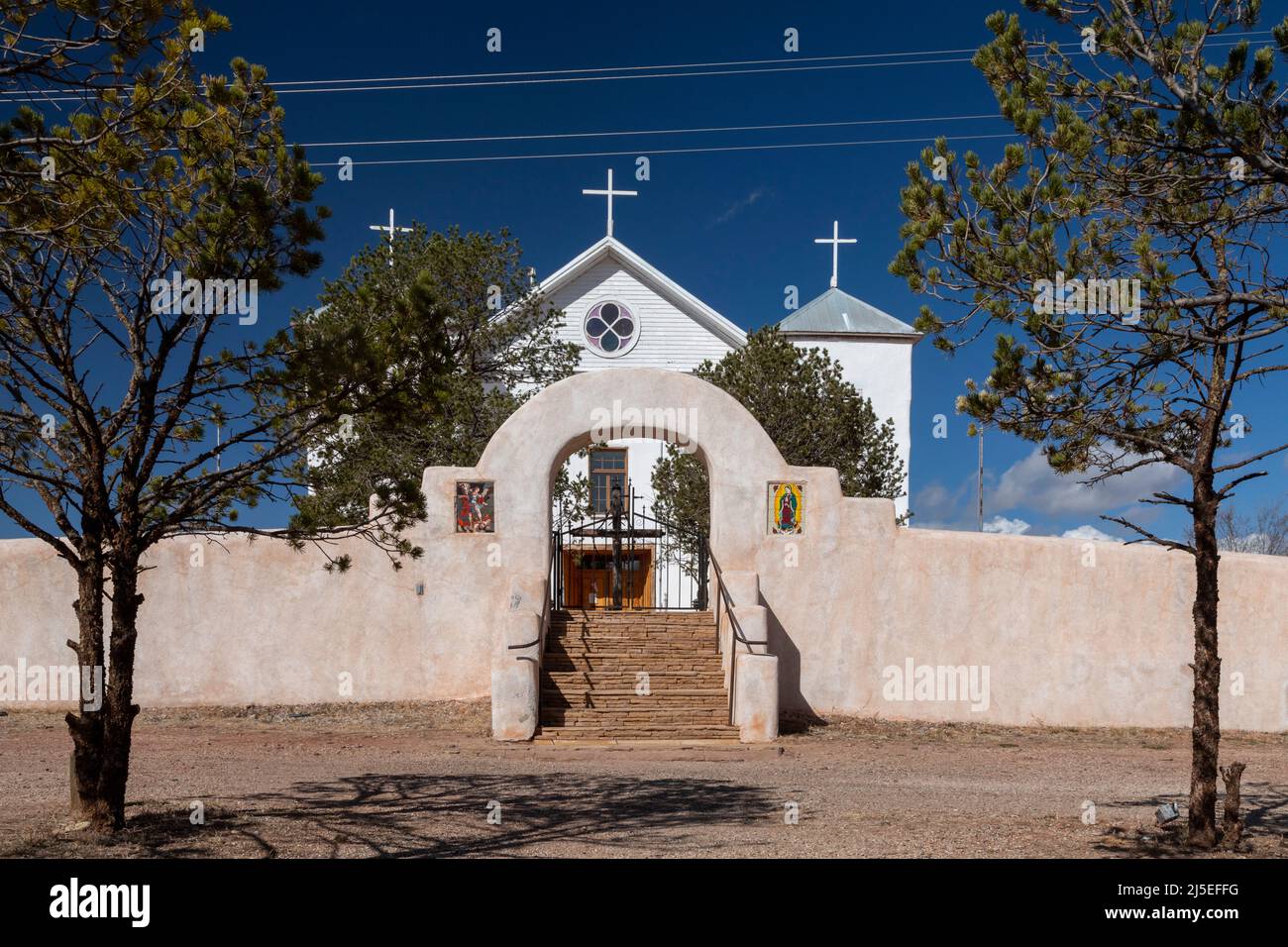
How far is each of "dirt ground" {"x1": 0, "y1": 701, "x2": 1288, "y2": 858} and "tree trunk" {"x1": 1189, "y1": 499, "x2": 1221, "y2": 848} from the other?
278 millimetres

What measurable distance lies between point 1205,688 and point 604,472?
63.7 ft

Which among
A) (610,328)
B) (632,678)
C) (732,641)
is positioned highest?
(610,328)

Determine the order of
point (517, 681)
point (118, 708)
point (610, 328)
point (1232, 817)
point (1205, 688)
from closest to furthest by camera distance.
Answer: point (1232, 817) → point (1205, 688) → point (118, 708) → point (517, 681) → point (610, 328)

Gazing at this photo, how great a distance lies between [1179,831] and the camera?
312 inches

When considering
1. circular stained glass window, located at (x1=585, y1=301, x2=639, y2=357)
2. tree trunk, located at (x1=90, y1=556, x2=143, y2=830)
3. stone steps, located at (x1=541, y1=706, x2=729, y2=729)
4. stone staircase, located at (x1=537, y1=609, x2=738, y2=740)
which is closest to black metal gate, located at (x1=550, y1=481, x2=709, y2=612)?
circular stained glass window, located at (x1=585, y1=301, x2=639, y2=357)

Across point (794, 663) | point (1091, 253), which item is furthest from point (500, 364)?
point (1091, 253)

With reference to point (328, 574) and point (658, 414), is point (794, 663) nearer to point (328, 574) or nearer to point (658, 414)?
point (658, 414)

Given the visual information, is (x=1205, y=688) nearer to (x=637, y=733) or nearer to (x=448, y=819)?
(x=448, y=819)

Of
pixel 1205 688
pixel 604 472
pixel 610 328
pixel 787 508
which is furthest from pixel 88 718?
pixel 610 328

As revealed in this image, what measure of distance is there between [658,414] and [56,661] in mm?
9465

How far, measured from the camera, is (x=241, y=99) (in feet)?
23.4

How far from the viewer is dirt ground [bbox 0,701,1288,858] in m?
7.40

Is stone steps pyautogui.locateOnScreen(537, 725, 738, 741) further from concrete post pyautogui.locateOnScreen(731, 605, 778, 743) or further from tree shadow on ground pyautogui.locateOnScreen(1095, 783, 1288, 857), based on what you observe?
tree shadow on ground pyautogui.locateOnScreen(1095, 783, 1288, 857)

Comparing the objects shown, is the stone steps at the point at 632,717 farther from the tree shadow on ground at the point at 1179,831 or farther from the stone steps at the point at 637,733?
the tree shadow on ground at the point at 1179,831
